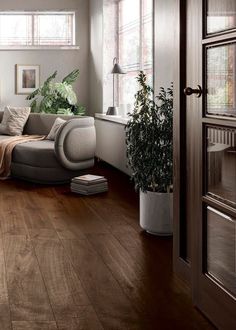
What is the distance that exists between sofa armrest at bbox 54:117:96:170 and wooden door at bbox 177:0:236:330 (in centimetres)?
391

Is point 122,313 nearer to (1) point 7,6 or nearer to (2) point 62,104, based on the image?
(2) point 62,104

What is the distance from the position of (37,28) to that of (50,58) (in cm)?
54

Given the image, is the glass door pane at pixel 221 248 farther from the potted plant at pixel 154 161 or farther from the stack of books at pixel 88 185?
the stack of books at pixel 88 185

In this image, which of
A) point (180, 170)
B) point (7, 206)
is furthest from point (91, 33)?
point (180, 170)

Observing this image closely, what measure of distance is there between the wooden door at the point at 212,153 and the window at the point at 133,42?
13.2ft

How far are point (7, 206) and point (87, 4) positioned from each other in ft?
16.4

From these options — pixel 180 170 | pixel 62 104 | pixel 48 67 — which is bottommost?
pixel 180 170

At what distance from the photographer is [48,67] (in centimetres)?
977

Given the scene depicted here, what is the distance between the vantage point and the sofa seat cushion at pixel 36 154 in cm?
704

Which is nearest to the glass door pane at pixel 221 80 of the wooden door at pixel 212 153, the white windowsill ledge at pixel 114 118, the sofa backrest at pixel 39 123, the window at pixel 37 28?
the wooden door at pixel 212 153

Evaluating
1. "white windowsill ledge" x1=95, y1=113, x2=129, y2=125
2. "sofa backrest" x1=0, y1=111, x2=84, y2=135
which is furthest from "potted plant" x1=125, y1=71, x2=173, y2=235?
"sofa backrest" x1=0, y1=111, x2=84, y2=135

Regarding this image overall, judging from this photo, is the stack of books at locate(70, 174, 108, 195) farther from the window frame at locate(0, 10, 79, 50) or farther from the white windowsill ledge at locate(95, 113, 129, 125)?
the window frame at locate(0, 10, 79, 50)

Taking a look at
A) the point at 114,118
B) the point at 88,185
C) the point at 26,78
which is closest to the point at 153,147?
the point at 88,185

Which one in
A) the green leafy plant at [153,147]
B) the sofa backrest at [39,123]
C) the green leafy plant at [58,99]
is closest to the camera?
the green leafy plant at [153,147]
